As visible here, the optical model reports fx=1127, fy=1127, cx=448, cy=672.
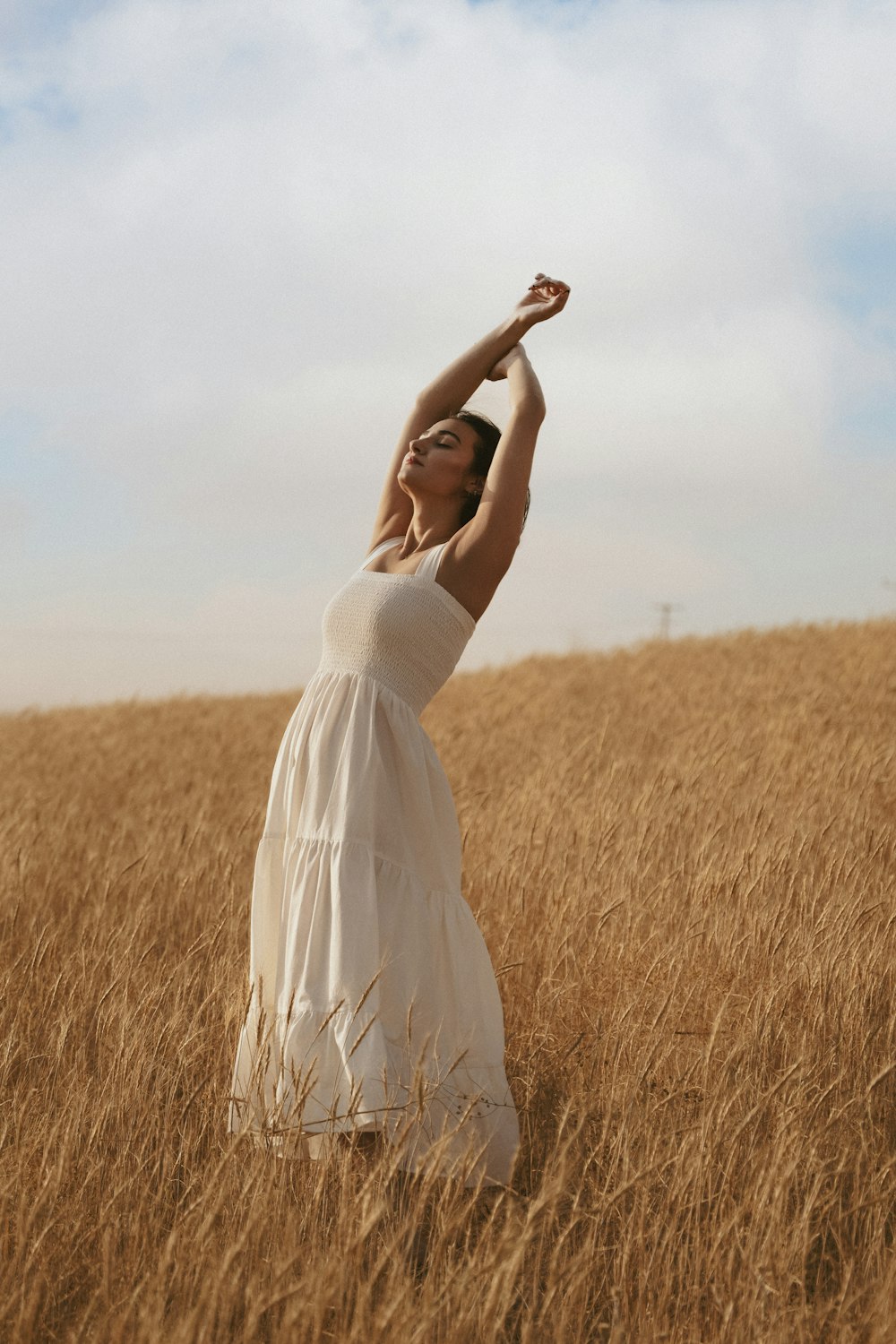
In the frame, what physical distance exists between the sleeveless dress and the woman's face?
0.24m

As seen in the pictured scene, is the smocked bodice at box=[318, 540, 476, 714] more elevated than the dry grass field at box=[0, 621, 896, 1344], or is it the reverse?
the smocked bodice at box=[318, 540, 476, 714]

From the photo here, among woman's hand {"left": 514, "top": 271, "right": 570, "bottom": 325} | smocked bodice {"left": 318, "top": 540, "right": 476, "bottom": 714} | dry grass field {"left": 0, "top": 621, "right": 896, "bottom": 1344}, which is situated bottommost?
dry grass field {"left": 0, "top": 621, "right": 896, "bottom": 1344}

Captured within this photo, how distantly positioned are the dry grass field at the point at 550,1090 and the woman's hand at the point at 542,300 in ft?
5.37

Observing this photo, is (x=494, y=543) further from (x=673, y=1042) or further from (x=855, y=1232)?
(x=855, y=1232)

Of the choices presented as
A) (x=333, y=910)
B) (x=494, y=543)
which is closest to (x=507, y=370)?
(x=494, y=543)

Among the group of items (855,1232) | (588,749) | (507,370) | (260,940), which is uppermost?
(507,370)

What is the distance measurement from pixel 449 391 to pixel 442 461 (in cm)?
36

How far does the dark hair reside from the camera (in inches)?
116

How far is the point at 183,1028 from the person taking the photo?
10.4 feet

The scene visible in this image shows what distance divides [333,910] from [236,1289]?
2.63ft

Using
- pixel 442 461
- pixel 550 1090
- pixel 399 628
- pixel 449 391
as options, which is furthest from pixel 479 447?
pixel 550 1090

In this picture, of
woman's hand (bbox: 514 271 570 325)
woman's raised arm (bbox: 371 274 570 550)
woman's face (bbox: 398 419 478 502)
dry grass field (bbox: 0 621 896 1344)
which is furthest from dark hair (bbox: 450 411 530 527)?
dry grass field (bbox: 0 621 896 1344)

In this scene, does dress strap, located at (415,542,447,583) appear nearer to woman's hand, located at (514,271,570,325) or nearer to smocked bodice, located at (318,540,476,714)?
smocked bodice, located at (318,540,476,714)

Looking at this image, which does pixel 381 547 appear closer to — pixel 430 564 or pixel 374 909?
pixel 430 564
